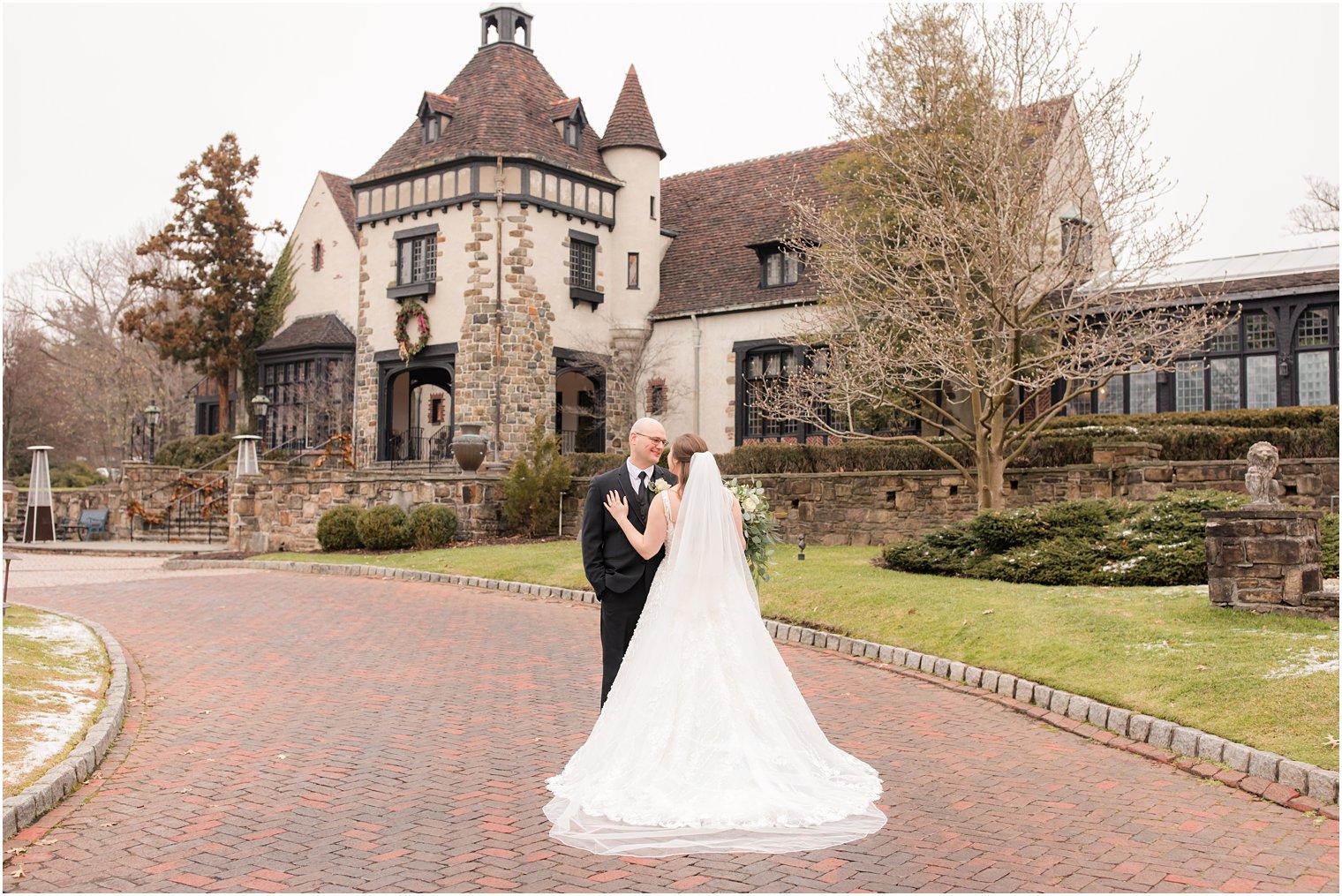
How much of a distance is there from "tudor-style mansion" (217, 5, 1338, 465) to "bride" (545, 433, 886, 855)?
22999 millimetres

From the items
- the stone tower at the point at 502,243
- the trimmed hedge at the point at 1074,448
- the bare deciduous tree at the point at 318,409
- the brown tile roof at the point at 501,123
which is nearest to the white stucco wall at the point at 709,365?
the stone tower at the point at 502,243

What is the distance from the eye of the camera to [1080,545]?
1462 centimetres

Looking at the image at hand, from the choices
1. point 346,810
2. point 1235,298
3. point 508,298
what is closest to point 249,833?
point 346,810

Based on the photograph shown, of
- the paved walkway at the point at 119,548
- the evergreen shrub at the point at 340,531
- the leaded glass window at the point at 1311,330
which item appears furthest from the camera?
the paved walkway at the point at 119,548

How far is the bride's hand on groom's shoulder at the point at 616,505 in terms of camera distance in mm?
7070

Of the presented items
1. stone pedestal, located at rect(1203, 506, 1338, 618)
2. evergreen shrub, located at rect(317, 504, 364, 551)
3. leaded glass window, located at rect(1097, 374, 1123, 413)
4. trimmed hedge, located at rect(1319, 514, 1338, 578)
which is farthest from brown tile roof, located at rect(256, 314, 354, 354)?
stone pedestal, located at rect(1203, 506, 1338, 618)

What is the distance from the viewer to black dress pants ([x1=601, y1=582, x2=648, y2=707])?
730cm

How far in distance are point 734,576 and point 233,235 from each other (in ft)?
129

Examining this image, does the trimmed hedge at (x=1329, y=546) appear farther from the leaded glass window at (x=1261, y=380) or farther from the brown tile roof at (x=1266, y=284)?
the leaded glass window at (x=1261, y=380)

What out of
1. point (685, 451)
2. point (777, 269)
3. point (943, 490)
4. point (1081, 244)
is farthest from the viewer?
point (777, 269)

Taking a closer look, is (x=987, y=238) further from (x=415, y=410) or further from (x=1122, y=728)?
(x=415, y=410)

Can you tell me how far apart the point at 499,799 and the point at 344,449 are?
98.9 feet

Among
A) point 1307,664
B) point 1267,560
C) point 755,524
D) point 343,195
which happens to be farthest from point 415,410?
point 1307,664

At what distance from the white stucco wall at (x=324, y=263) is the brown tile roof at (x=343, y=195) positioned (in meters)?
0.13
